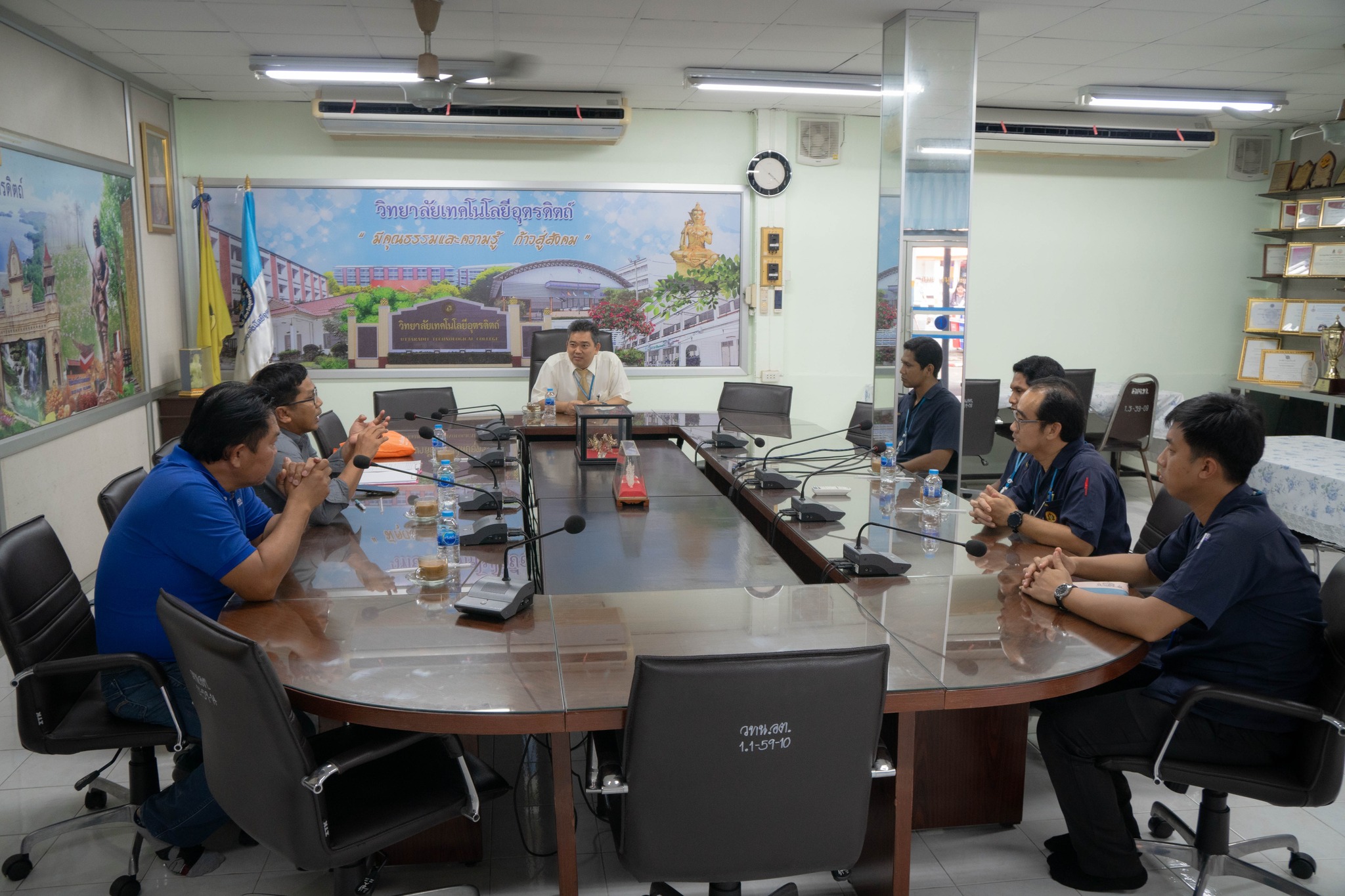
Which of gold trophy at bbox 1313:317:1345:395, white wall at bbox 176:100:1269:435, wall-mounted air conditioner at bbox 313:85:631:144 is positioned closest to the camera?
wall-mounted air conditioner at bbox 313:85:631:144

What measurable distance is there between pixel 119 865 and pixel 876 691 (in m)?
2.08

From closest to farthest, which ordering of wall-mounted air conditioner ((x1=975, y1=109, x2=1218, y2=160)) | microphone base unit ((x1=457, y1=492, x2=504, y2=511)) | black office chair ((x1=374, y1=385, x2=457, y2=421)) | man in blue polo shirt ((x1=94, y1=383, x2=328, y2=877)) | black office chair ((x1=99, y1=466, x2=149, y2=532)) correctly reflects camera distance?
1. man in blue polo shirt ((x1=94, y1=383, x2=328, y2=877))
2. black office chair ((x1=99, y1=466, x2=149, y2=532))
3. microphone base unit ((x1=457, y1=492, x2=504, y2=511))
4. black office chair ((x1=374, y1=385, x2=457, y2=421))
5. wall-mounted air conditioner ((x1=975, y1=109, x2=1218, y2=160))

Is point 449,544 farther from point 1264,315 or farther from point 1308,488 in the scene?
point 1264,315

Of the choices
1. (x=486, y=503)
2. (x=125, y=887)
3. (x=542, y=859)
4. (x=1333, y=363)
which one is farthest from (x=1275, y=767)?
(x=1333, y=363)

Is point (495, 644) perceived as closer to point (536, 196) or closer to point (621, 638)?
point (621, 638)

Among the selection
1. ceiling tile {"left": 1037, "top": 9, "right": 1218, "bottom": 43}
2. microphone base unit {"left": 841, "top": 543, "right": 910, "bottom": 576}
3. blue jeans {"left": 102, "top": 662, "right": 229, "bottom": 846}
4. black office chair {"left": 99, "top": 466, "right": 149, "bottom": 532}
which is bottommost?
blue jeans {"left": 102, "top": 662, "right": 229, "bottom": 846}

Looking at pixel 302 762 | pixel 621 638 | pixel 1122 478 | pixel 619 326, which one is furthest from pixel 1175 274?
pixel 302 762

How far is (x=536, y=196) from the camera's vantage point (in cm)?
694

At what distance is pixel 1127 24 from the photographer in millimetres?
4773

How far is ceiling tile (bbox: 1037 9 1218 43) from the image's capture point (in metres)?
4.60

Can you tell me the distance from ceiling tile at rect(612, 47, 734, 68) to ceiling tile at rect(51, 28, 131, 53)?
2.58 metres

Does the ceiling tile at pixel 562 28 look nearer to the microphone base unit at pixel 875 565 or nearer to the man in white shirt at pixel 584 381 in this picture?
the man in white shirt at pixel 584 381

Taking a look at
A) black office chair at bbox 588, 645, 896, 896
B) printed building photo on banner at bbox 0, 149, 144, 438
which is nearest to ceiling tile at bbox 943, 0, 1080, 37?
black office chair at bbox 588, 645, 896, 896

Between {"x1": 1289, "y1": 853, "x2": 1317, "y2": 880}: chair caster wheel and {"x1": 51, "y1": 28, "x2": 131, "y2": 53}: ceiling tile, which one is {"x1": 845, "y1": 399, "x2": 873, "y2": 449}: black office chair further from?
{"x1": 51, "y1": 28, "x2": 131, "y2": 53}: ceiling tile
